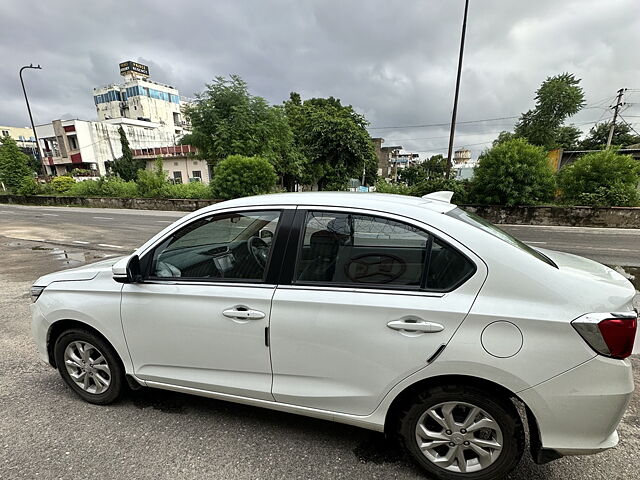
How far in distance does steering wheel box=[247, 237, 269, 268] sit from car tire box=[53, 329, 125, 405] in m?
1.33

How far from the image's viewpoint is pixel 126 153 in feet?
146

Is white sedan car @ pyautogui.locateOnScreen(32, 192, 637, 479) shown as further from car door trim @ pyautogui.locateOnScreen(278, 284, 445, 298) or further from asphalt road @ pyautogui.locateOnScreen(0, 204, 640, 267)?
asphalt road @ pyautogui.locateOnScreen(0, 204, 640, 267)

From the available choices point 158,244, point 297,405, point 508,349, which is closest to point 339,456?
point 297,405

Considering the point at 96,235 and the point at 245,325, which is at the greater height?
the point at 245,325

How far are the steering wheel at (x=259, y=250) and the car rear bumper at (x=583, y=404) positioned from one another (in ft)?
5.22

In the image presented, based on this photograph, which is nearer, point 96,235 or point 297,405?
point 297,405

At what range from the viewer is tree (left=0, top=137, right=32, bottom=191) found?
3011 centimetres

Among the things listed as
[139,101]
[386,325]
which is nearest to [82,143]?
[139,101]

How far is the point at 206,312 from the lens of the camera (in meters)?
2.00

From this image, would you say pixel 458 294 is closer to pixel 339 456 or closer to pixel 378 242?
pixel 378 242

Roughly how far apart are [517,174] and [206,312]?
1471cm

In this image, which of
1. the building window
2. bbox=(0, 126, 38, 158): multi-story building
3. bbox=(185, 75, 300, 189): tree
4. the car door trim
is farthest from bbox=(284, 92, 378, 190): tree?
bbox=(0, 126, 38, 158): multi-story building

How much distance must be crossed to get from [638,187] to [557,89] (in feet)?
54.9

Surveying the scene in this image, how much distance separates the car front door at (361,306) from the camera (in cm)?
166
